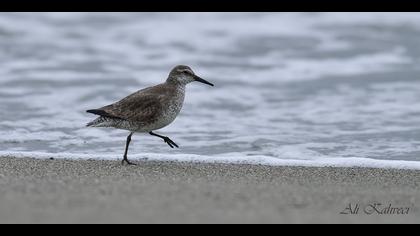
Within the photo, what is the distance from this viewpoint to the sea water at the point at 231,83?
9570mm

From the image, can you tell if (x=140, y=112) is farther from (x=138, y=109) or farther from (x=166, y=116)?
(x=166, y=116)

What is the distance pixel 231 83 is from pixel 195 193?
759 centimetres

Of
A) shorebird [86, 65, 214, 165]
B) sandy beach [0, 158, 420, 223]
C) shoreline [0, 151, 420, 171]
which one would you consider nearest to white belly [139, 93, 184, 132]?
shorebird [86, 65, 214, 165]

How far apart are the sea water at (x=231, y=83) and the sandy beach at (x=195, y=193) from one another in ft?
2.51

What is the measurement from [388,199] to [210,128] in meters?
4.55

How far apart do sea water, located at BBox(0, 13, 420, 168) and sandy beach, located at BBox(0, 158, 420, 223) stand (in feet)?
2.51

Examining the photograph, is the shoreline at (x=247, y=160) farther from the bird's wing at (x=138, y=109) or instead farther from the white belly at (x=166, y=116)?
the bird's wing at (x=138, y=109)

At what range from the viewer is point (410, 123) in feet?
35.3

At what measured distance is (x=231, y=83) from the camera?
13773 millimetres

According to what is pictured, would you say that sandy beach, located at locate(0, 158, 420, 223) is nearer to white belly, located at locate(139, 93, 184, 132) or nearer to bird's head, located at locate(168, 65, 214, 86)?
white belly, located at locate(139, 93, 184, 132)

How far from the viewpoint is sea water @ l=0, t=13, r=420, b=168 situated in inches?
377

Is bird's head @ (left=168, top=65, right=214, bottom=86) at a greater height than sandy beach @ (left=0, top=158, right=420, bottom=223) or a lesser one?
greater

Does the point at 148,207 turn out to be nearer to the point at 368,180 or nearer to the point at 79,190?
the point at 79,190

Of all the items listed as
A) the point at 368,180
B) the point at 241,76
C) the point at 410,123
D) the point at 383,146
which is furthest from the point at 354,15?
the point at 368,180
